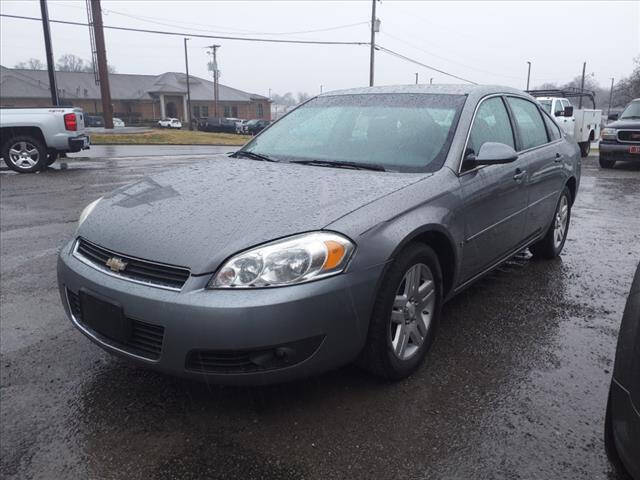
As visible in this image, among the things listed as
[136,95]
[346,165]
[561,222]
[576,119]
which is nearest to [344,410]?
[346,165]

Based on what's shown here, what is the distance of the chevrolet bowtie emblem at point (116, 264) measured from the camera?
2418 millimetres

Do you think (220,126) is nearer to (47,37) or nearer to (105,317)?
(47,37)

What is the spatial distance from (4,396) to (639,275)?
2968 millimetres

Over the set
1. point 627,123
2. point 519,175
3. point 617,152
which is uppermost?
point 627,123

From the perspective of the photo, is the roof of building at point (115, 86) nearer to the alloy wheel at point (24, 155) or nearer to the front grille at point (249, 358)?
the alloy wheel at point (24, 155)

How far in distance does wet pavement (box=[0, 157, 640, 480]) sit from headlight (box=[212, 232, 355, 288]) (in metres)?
0.72

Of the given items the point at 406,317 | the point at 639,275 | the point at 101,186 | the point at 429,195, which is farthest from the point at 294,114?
the point at 101,186

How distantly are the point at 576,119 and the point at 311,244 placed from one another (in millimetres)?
16824

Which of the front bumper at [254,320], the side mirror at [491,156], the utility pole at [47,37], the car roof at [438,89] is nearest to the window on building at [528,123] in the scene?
the car roof at [438,89]

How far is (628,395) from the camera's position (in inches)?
64.6

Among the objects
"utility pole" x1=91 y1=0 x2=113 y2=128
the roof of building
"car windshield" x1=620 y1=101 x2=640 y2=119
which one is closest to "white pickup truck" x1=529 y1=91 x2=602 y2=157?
"car windshield" x1=620 y1=101 x2=640 y2=119

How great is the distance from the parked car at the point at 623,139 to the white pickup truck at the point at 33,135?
41.0ft

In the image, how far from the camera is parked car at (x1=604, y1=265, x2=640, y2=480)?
63.3 inches

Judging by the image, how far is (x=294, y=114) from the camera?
4188 millimetres
